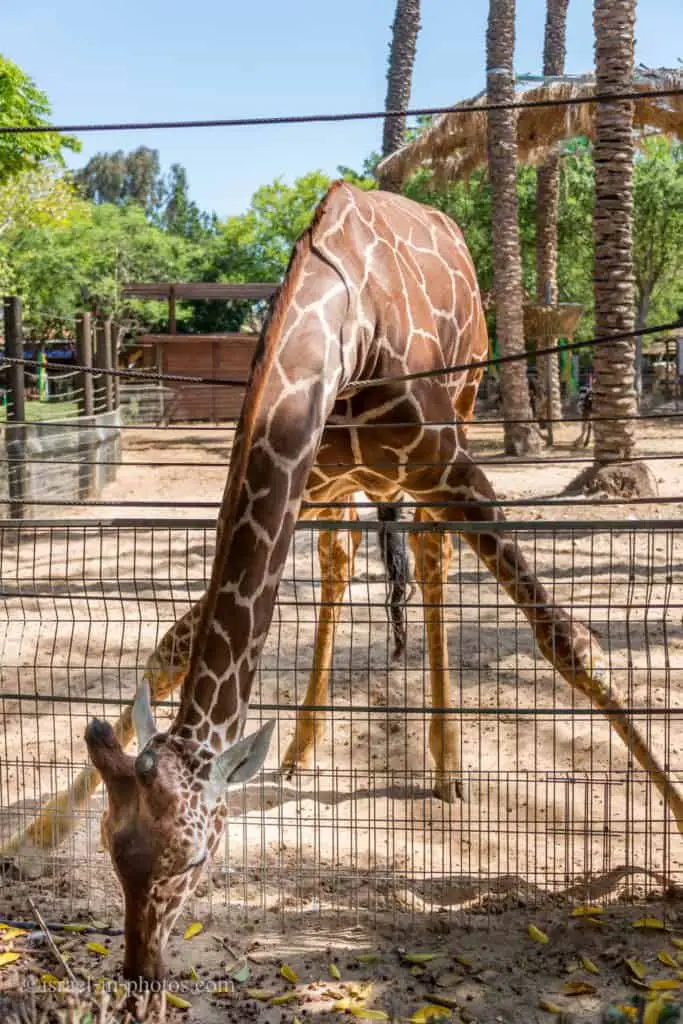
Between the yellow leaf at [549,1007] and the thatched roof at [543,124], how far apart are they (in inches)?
653

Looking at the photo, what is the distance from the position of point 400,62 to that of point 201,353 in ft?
46.7

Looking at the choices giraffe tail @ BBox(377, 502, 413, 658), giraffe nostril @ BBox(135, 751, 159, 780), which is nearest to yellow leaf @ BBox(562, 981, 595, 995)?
giraffe nostril @ BBox(135, 751, 159, 780)

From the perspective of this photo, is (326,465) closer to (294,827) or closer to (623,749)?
(294,827)

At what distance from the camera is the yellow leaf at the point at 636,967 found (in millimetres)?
3779

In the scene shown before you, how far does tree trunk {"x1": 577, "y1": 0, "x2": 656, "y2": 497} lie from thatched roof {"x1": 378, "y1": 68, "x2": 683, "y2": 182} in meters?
5.01

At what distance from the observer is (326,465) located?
5129mm

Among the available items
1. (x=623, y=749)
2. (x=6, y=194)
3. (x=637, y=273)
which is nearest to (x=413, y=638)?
(x=623, y=749)

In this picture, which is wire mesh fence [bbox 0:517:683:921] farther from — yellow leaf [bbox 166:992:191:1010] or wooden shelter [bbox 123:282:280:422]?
wooden shelter [bbox 123:282:280:422]

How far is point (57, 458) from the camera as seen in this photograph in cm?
1320

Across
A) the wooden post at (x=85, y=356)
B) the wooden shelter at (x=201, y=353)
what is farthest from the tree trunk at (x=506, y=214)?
the wooden shelter at (x=201, y=353)

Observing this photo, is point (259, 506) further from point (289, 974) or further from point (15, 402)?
point (15, 402)

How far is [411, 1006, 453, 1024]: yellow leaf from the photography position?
3.54 meters

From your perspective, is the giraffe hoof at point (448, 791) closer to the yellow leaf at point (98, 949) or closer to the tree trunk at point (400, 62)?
the yellow leaf at point (98, 949)

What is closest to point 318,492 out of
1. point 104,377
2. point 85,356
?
point 85,356
